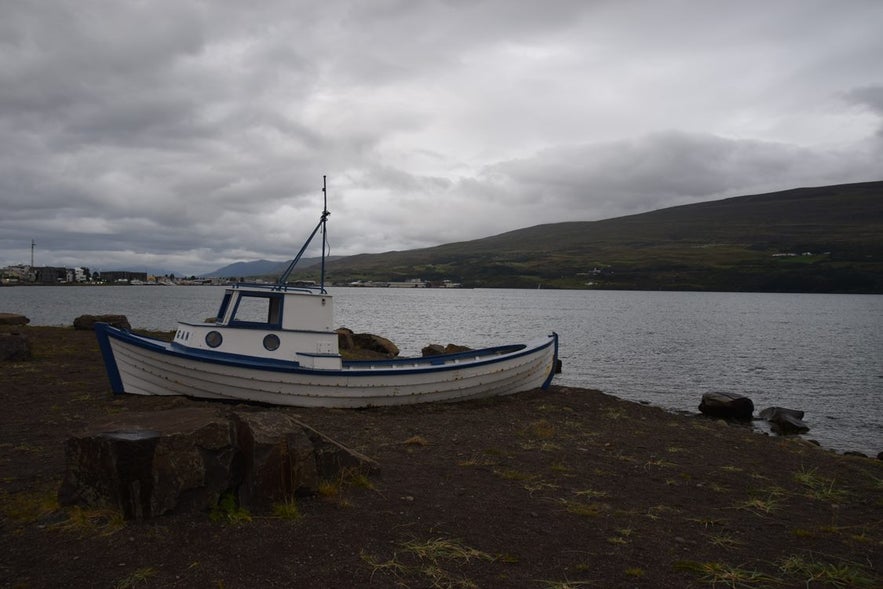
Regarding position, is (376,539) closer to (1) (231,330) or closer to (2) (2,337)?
(1) (231,330)

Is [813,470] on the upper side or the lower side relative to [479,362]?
lower

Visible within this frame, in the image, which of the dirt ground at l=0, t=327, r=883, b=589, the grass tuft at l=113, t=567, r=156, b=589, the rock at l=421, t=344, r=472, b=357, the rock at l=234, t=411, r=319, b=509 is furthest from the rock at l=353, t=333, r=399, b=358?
the grass tuft at l=113, t=567, r=156, b=589

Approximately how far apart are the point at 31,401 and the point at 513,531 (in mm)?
14109

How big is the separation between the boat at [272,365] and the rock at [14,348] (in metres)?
7.85

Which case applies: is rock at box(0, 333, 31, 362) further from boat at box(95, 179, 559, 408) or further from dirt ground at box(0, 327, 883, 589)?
dirt ground at box(0, 327, 883, 589)

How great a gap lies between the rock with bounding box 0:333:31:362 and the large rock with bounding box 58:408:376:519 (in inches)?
680

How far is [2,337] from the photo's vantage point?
2144 cm

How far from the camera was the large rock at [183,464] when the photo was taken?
23.1ft

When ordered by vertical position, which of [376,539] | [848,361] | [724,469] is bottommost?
[848,361]

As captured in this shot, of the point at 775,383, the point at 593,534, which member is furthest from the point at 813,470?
the point at 775,383

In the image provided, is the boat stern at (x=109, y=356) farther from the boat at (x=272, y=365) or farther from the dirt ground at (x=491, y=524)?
the dirt ground at (x=491, y=524)

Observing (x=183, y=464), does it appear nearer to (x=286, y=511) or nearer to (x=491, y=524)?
(x=286, y=511)

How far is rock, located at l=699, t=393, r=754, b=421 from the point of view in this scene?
933 inches

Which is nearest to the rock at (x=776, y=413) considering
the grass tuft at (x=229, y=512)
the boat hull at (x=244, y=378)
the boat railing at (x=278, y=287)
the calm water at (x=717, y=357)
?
the calm water at (x=717, y=357)
